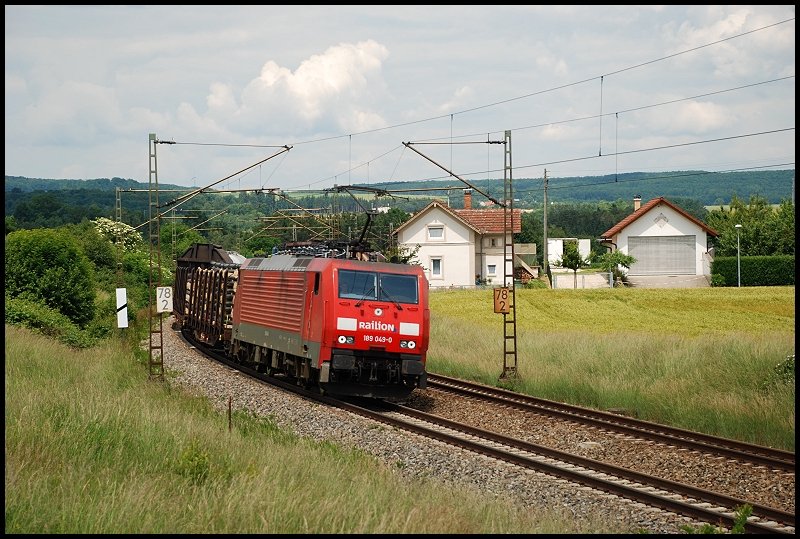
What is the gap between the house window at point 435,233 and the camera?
242ft

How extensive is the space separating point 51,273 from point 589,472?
25.7 m

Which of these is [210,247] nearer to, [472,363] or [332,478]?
[472,363]

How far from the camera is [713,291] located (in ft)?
183

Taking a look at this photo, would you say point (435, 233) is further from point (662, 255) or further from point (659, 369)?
point (659, 369)

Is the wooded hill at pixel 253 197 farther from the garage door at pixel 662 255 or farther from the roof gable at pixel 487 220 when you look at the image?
the garage door at pixel 662 255

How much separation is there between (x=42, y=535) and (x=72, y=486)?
1754 mm

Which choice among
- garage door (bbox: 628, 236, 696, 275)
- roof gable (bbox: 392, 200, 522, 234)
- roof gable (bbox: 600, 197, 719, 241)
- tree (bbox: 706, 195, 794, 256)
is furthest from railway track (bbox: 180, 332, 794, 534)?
tree (bbox: 706, 195, 794, 256)

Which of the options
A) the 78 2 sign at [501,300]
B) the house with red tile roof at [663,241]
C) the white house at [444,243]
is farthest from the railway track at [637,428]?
the house with red tile roof at [663,241]

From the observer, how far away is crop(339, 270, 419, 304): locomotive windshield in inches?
784

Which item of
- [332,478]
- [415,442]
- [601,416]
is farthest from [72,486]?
[601,416]

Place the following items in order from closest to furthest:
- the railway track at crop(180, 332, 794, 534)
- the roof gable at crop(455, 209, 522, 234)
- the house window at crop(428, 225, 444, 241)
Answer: the railway track at crop(180, 332, 794, 534) < the house window at crop(428, 225, 444, 241) < the roof gable at crop(455, 209, 522, 234)

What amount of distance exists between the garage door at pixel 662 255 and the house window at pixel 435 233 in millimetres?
14632

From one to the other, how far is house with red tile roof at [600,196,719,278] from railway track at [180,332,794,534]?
183ft

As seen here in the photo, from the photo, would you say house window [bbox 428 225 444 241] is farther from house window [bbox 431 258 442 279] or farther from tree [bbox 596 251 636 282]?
tree [bbox 596 251 636 282]
